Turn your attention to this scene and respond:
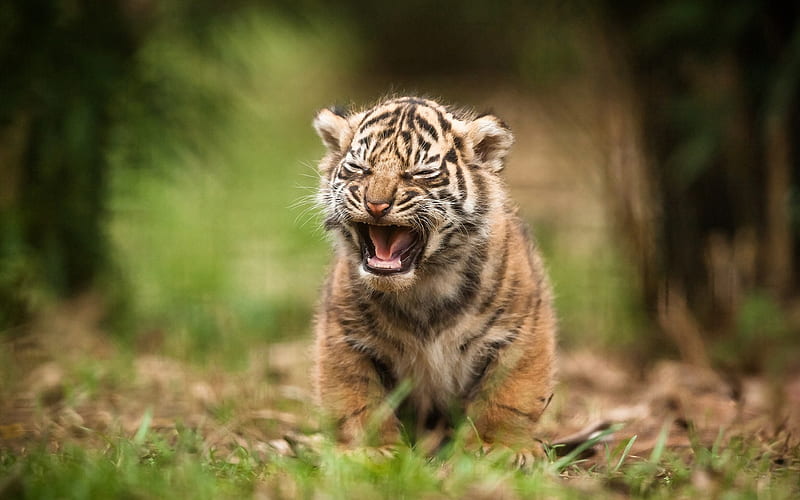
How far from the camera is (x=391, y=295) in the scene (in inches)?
171

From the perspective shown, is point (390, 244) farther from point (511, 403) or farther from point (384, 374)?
point (511, 403)

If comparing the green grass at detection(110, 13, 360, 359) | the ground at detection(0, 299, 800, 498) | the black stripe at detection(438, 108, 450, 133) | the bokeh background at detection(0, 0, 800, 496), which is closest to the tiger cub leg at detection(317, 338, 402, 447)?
the ground at detection(0, 299, 800, 498)

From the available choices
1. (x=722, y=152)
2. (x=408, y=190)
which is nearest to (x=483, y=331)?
(x=408, y=190)

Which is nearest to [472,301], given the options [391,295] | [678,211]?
[391,295]

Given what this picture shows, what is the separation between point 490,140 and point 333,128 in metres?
0.72

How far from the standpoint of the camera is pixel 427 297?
4.33 meters

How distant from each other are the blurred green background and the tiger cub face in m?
1.29

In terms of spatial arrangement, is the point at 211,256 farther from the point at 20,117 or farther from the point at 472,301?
the point at 472,301

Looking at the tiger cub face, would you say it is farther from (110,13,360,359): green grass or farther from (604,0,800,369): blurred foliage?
(604,0,800,369): blurred foliage

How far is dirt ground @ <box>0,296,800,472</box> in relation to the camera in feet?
15.1

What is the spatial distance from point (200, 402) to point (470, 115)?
2.08 metres

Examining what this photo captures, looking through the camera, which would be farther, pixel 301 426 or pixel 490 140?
pixel 301 426

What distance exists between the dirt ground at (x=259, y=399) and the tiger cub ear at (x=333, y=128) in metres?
1.30

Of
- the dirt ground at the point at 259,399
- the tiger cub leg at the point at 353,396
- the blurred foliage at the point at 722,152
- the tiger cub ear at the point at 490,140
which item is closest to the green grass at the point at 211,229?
the dirt ground at the point at 259,399
